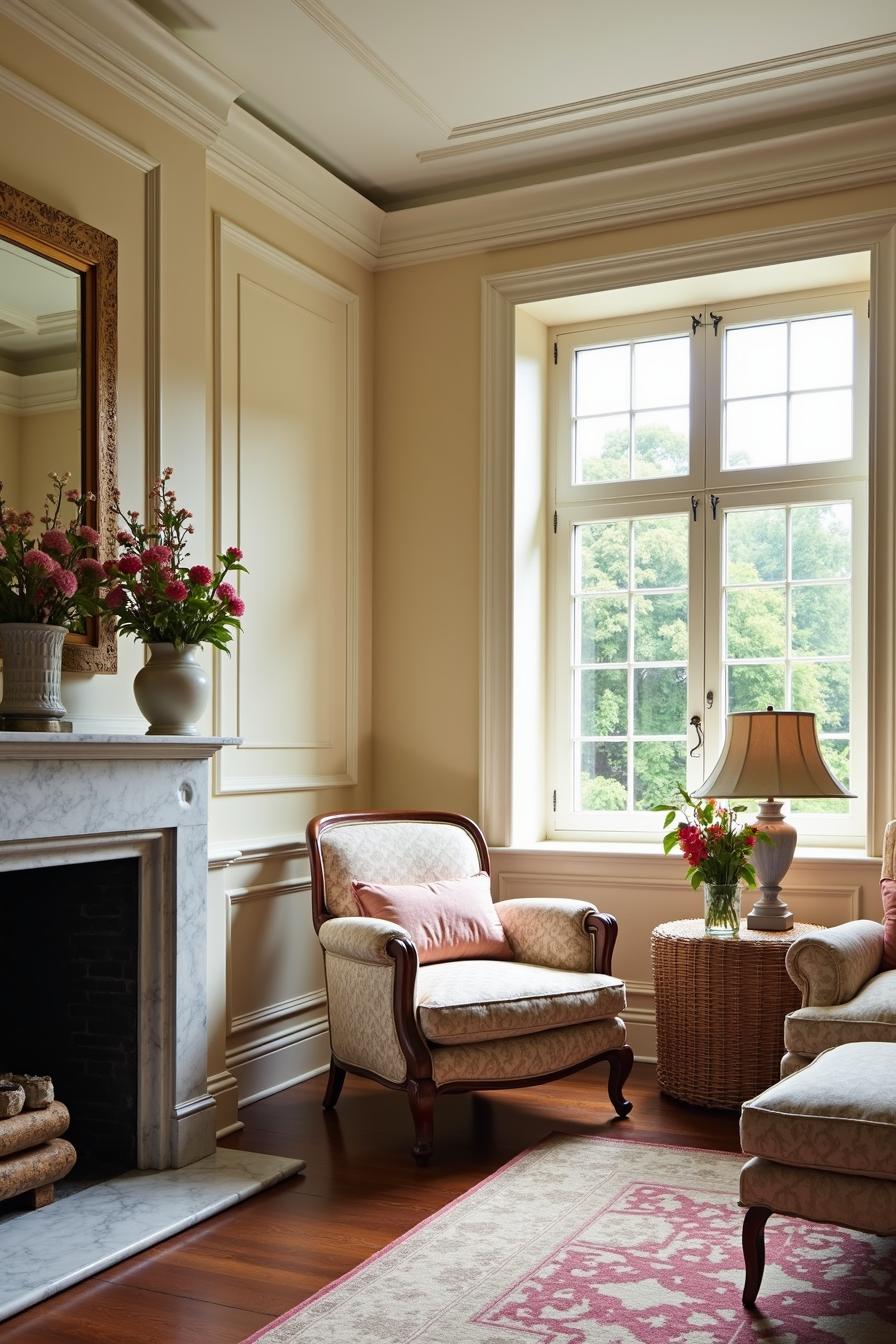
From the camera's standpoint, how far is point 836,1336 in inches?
91.1

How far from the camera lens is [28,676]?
114 inches

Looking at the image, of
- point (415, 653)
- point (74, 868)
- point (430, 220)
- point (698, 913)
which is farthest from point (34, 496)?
point (698, 913)

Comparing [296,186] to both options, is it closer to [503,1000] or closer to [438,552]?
[438,552]

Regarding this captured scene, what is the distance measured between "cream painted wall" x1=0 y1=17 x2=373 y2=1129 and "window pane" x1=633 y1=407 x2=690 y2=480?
105 centimetres

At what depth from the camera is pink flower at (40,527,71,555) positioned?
9.72ft

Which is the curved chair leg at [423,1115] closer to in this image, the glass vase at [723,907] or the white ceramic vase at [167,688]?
the glass vase at [723,907]

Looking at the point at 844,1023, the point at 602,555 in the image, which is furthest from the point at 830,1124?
the point at 602,555

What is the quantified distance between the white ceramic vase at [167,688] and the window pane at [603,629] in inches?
79.4

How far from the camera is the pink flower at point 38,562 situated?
113 inches

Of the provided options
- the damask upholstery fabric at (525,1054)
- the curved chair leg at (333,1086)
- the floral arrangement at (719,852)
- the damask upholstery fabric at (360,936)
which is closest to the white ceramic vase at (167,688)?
the damask upholstery fabric at (360,936)

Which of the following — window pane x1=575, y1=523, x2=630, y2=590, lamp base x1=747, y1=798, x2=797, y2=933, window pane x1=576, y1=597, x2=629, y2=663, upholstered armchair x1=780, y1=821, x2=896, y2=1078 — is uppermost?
window pane x1=575, y1=523, x2=630, y2=590

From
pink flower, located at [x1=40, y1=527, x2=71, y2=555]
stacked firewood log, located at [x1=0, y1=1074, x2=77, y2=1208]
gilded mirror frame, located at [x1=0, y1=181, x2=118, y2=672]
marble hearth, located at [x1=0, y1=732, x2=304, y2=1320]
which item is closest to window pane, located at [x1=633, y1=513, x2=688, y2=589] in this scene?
marble hearth, located at [x1=0, y1=732, x2=304, y2=1320]

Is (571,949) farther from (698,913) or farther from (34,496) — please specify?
(34,496)

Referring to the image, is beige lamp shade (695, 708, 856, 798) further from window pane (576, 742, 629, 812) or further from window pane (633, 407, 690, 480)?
window pane (633, 407, 690, 480)
